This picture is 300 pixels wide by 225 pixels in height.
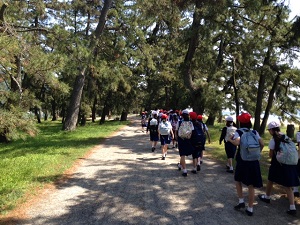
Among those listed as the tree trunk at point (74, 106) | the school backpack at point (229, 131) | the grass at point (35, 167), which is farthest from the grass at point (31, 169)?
the tree trunk at point (74, 106)

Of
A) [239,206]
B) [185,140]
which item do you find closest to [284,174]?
[239,206]

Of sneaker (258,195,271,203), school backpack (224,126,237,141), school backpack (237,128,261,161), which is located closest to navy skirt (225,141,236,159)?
school backpack (224,126,237,141)

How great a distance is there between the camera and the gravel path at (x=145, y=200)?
505 cm

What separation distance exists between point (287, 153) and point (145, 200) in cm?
320

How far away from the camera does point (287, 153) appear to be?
5484 millimetres

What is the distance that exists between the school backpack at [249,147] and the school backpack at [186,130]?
2687 mm

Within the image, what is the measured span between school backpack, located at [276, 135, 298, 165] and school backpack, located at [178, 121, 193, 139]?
2.99 metres

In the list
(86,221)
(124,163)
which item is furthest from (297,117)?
(86,221)

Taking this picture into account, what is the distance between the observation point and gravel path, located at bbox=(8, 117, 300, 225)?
5.05 metres

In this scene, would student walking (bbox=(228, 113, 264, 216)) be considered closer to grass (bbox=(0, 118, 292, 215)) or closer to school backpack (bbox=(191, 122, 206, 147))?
school backpack (bbox=(191, 122, 206, 147))

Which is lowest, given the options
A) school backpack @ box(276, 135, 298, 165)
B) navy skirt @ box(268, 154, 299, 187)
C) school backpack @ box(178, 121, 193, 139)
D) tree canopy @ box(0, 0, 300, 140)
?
navy skirt @ box(268, 154, 299, 187)

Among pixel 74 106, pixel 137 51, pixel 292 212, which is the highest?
pixel 137 51

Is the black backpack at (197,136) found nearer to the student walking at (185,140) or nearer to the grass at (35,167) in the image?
the student walking at (185,140)

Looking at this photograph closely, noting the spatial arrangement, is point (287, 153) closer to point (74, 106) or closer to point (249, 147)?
point (249, 147)
